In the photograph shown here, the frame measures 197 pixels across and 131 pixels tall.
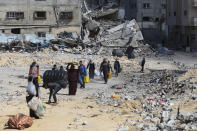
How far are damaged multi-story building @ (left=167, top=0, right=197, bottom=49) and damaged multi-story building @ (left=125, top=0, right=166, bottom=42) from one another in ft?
7.61

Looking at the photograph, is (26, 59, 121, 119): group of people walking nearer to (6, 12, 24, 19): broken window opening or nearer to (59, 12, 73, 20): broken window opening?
(6, 12, 24, 19): broken window opening

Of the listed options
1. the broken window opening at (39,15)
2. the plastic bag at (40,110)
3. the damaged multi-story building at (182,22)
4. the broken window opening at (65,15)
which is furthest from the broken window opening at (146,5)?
the plastic bag at (40,110)

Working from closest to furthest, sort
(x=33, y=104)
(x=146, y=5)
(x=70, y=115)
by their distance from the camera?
(x=33, y=104), (x=70, y=115), (x=146, y=5)

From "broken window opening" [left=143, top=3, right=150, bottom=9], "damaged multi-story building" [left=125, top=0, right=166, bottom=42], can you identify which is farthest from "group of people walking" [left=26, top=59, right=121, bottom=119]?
"broken window opening" [left=143, top=3, right=150, bottom=9]

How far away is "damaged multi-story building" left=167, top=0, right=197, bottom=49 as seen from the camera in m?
47.4

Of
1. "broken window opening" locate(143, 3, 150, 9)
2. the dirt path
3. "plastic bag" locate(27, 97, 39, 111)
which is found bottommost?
the dirt path

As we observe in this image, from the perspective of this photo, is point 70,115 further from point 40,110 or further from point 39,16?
point 39,16

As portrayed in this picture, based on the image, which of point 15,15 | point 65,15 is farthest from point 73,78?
point 65,15

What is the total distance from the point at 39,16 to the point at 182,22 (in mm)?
18100

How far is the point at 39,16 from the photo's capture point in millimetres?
42875

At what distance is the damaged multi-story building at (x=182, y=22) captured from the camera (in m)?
47.4

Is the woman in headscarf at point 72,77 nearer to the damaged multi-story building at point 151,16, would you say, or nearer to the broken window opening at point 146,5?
the damaged multi-story building at point 151,16

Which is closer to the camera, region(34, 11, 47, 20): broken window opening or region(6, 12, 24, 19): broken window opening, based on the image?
region(6, 12, 24, 19): broken window opening

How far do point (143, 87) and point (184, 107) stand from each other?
7519 millimetres
